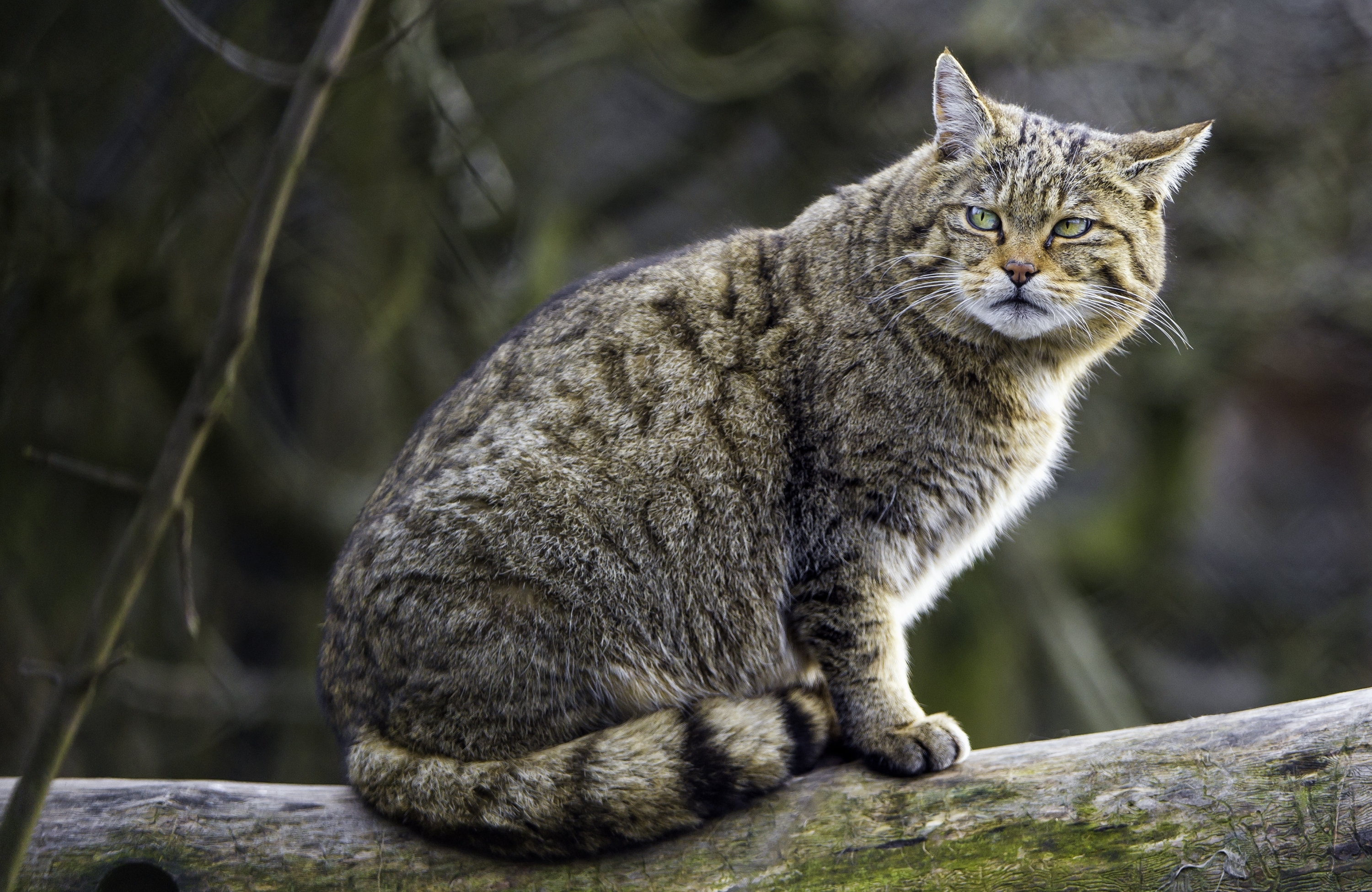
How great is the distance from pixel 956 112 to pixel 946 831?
2.05 m

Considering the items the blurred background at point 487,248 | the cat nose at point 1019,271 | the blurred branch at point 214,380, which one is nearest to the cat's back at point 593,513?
the cat nose at point 1019,271

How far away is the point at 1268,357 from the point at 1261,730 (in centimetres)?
591

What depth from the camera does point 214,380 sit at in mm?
1574

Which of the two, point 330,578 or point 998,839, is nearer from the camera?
point 998,839

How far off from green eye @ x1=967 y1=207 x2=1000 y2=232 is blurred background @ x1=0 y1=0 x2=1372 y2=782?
217 centimetres

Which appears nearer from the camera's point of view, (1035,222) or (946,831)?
(946,831)

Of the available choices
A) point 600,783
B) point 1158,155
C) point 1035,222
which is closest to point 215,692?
point 600,783

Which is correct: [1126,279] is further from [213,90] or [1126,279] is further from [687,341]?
[213,90]

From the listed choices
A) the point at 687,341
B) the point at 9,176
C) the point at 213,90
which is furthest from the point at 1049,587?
A: the point at 9,176

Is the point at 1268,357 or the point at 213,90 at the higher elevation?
the point at 213,90

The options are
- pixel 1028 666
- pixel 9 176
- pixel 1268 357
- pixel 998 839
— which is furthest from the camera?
pixel 1268 357

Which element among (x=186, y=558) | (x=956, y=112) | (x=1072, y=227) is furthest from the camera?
(x=956, y=112)

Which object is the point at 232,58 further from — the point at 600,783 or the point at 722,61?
the point at 722,61

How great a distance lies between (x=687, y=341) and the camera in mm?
3283
